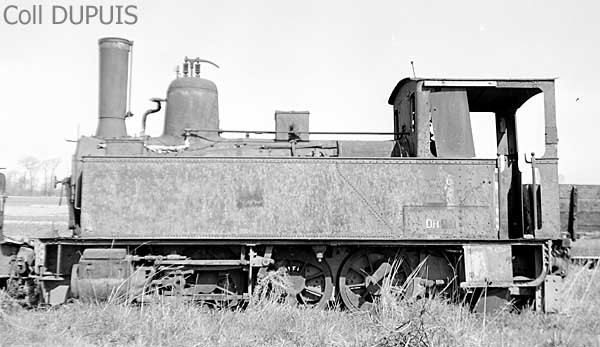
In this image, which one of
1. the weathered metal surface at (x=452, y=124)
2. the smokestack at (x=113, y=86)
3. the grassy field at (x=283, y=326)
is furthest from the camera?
the smokestack at (x=113, y=86)

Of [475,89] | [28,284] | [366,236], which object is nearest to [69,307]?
[28,284]

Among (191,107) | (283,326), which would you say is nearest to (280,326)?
(283,326)

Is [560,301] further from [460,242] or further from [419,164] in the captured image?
[419,164]

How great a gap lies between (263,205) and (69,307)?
2.58m

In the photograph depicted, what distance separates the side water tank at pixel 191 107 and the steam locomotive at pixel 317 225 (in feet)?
2.80

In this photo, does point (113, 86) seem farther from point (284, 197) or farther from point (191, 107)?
point (284, 197)

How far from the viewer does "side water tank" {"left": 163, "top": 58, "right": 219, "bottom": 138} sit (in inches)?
307

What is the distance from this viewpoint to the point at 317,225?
6613 millimetres

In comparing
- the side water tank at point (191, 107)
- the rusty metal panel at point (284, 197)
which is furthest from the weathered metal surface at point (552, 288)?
the side water tank at point (191, 107)

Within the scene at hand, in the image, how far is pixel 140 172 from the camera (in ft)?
22.0

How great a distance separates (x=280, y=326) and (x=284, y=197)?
1696 millimetres

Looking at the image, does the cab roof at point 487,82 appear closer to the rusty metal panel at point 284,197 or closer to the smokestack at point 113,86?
the rusty metal panel at point 284,197

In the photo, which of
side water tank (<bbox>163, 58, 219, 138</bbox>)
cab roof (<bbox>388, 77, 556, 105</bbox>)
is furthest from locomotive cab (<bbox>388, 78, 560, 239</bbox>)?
side water tank (<bbox>163, 58, 219, 138</bbox>)

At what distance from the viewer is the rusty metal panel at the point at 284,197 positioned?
21.7ft
